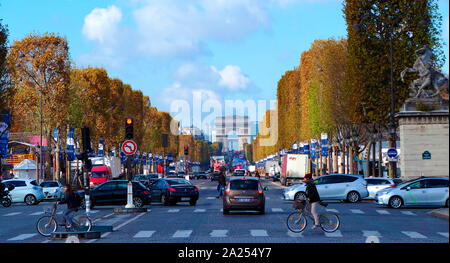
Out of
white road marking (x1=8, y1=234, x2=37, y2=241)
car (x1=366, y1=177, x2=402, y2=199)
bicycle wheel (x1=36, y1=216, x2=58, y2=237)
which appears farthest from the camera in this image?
car (x1=366, y1=177, x2=402, y2=199)

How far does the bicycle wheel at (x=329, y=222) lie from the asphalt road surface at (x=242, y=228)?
0.57 feet

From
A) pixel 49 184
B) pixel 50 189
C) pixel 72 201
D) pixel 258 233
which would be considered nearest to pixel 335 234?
pixel 258 233

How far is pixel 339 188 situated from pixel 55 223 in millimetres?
25900

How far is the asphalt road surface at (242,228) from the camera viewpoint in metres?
23.6

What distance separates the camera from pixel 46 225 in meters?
25.8

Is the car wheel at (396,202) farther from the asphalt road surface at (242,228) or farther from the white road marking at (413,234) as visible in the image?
the white road marking at (413,234)

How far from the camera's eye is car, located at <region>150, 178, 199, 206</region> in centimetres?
4725

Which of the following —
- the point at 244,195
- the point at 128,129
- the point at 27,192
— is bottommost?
the point at 27,192

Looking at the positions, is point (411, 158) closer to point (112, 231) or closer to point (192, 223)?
point (192, 223)

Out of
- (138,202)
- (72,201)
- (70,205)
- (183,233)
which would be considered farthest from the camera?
(138,202)

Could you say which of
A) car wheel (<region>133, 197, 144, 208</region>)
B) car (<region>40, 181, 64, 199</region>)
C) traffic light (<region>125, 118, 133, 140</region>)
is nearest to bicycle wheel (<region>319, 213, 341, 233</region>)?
traffic light (<region>125, 118, 133, 140</region>)

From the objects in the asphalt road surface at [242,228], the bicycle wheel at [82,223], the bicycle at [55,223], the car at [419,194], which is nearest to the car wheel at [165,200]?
the asphalt road surface at [242,228]

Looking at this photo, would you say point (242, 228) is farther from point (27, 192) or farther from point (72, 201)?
point (27, 192)

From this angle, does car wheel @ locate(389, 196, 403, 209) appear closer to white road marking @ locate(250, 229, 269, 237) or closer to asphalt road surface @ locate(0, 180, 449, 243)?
asphalt road surface @ locate(0, 180, 449, 243)
